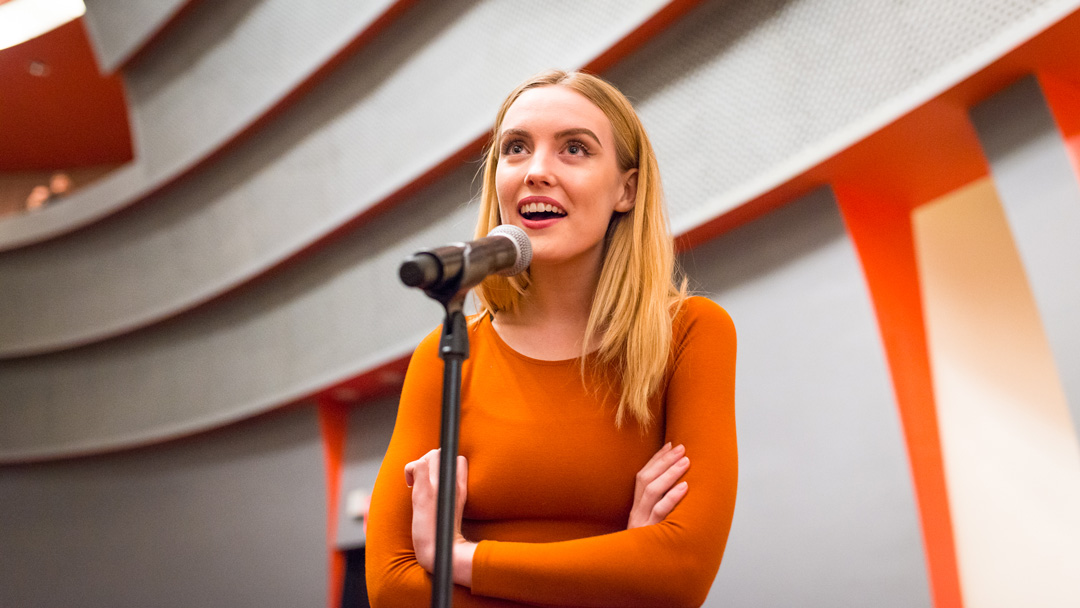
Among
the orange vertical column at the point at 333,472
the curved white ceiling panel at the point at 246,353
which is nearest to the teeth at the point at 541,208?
the curved white ceiling panel at the point at 246,353

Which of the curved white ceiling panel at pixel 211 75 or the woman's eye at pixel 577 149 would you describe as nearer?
the woman's eye at pixel 577 149

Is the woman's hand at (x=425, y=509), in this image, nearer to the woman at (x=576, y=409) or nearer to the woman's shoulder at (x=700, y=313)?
the woman at (x=576, y=409)

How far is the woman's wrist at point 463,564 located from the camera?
1306 millimetres

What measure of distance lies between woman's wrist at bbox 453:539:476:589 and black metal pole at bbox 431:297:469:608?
13.5 inches

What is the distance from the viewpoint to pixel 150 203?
653cm

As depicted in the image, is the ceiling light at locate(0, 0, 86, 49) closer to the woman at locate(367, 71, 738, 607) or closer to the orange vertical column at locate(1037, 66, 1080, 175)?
the woman at locate(367, 71, 738, 607)

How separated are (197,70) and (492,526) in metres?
5.70

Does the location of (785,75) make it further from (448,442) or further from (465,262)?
(448,442)

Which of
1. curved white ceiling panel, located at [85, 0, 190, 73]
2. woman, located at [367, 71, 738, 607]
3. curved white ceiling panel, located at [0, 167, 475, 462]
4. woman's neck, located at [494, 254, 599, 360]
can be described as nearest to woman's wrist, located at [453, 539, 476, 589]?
woman, located at [367, 71, 738, 607]

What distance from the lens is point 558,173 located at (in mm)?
1458

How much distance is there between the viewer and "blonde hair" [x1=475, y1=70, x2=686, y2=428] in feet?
4.77

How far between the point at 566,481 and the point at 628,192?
62 centimetres

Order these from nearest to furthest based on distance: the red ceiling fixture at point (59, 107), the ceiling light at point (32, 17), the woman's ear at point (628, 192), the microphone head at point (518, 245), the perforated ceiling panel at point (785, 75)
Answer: the microphone head at point (518, 245), the woman's ear at point (628, 192), the perforated ceiling panel at point (785, 75), the ceiling light at point (32, 17), the red ceiling fixture at point (59, 107)

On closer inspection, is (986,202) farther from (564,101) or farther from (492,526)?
(492,526)
